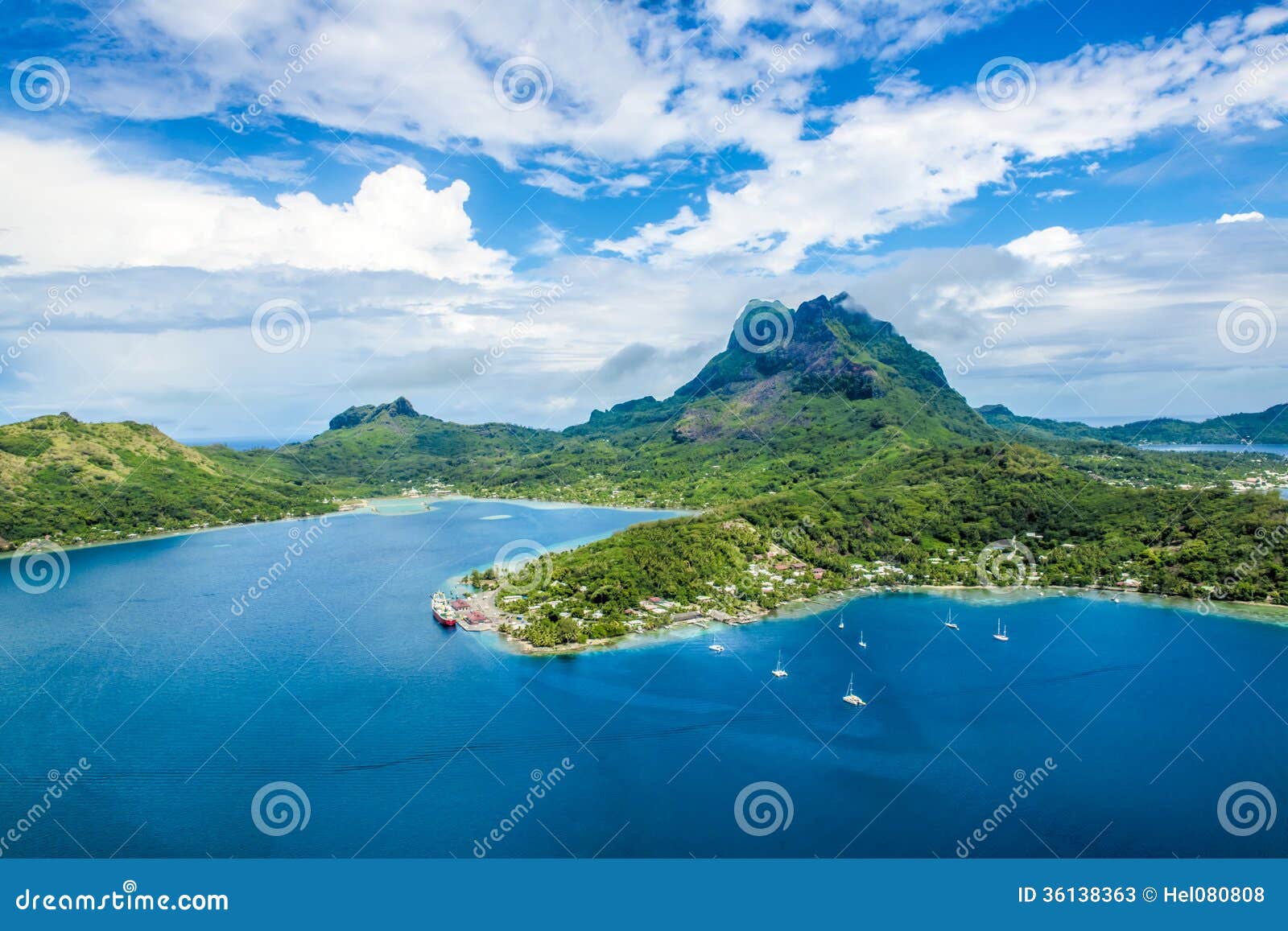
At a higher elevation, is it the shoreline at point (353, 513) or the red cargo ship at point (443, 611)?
the shoreline at point (353, 513)

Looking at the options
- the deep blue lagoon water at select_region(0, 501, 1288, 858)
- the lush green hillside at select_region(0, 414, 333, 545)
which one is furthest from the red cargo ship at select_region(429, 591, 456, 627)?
the lush green hillside at select_region(0, 414, 333, 545)

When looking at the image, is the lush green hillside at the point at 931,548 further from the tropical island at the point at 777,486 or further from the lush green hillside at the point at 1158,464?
the lush green hillside at the point at 1158,464

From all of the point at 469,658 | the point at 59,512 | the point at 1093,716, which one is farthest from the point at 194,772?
the point at 59,512

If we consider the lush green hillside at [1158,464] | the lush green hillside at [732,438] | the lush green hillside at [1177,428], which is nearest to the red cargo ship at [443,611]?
the lush green hillside at [732,438]

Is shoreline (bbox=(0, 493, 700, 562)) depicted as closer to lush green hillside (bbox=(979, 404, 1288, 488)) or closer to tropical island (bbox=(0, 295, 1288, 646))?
tropical island (bbox=(0, 295, 1288, 646))

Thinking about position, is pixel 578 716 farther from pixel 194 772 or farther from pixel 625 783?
pixel 194 772

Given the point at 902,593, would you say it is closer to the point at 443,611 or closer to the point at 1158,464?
the point at 443,611

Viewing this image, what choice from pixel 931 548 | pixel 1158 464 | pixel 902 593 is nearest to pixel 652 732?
pixel 902 593
